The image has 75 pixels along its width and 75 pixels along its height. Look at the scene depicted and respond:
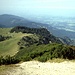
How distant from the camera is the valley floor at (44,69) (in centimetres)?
2202

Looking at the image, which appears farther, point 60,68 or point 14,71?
point 60,68

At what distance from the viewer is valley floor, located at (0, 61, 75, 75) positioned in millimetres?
22016

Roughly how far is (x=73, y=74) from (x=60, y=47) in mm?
10645

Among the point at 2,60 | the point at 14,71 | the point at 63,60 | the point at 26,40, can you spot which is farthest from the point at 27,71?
the point at 26,40

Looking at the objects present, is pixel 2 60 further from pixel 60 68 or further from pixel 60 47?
pixel 60 47

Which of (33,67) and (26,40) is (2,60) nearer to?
(33,67)

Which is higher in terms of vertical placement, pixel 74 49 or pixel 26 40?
pixel 74 49

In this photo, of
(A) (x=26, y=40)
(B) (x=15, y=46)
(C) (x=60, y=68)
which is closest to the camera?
(C) (x=60, y=68)

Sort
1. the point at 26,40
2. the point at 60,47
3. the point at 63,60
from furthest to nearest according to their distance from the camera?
1. the point at 26,40
2. the point at 60,47
3. the point at 63,60

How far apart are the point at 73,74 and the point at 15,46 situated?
15055 cm

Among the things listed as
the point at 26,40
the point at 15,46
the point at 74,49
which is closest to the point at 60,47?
the point at 74,49

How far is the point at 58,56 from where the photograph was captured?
97.1 ft

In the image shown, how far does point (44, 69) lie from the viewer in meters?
23.5

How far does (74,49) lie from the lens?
33094 millimetres
